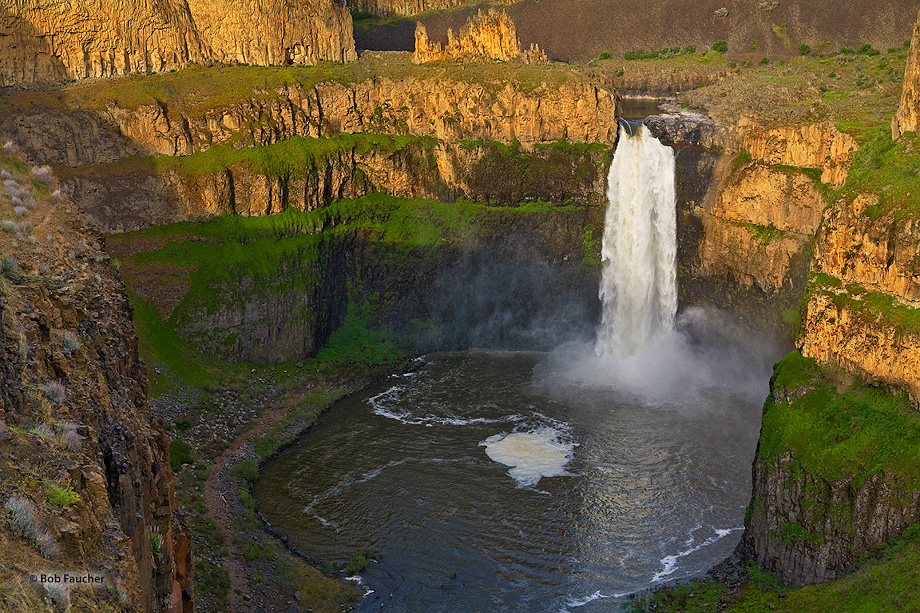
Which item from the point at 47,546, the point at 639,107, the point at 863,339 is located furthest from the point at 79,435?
the point at 639,107

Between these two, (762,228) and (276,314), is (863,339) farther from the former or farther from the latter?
(276,314)

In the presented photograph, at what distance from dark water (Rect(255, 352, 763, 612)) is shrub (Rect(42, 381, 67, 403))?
26651 mm

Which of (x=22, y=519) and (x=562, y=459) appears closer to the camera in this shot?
(x=22, y=519)

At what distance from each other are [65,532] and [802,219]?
56600 mm

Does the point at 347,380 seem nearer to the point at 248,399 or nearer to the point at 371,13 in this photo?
the point at 248,399

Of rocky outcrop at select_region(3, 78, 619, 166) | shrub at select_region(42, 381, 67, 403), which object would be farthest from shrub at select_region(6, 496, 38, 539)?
rocky outcrop at select_region(3, 78, 619, 166)

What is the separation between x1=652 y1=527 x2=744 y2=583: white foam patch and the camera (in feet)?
143

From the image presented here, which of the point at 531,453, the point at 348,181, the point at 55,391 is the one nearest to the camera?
the point at 55,391

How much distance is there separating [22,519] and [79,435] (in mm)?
3673

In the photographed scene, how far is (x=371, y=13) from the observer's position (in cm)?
12525

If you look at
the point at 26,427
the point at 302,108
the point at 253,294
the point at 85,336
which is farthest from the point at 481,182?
the point at 26,427

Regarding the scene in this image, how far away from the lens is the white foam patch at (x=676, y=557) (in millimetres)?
43688

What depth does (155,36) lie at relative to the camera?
3135 inches

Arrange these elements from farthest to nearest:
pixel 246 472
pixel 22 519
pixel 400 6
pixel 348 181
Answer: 1. pixel 400 6
2. pixel 348 181
3. pixel 246 472
4. pixel 22 519
